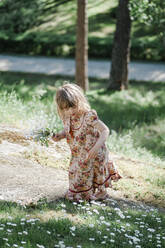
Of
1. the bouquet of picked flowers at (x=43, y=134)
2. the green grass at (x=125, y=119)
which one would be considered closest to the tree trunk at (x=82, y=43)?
the green grass at (x=125, y=119)

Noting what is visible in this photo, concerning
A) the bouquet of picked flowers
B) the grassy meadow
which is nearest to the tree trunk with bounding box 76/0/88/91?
the grassy meadow

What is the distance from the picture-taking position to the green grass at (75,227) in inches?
123

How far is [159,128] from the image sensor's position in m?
10.5

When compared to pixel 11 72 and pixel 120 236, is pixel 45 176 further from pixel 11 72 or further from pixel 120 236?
pixel 11 72

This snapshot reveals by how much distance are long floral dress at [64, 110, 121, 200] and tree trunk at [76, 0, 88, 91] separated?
889cm

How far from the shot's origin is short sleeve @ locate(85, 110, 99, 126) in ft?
13.3

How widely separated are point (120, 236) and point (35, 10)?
780 inches

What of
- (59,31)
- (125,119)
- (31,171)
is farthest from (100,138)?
(59,31)

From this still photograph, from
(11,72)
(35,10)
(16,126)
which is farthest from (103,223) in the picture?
(35,10)

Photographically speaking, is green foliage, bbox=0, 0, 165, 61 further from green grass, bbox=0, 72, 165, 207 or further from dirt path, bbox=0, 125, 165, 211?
dirt path, bbox=0, 125, 165, 211

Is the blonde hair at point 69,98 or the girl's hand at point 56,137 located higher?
the blonde hair at point 69,98

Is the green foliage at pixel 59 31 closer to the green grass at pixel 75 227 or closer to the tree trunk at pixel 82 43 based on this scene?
the tree trunk at pixel 82 43

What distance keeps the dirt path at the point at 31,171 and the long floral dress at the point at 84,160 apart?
0.24 meters

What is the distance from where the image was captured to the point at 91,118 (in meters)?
4.06
